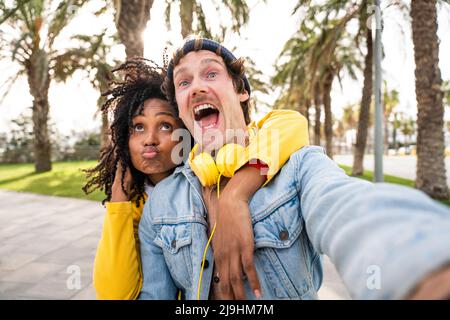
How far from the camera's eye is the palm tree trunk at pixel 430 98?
813cm

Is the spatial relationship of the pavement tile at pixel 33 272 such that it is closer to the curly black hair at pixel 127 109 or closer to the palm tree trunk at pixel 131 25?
the curly black hair at pixel 127 109

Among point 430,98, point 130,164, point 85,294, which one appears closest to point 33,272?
point 85,294

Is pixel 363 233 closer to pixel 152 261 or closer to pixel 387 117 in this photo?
pixel 152 261

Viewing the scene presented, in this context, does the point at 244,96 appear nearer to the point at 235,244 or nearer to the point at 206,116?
the point at 206,116

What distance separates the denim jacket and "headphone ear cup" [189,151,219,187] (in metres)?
0.08

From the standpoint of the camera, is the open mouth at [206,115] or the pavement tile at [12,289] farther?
the pavement tile at [12,289]

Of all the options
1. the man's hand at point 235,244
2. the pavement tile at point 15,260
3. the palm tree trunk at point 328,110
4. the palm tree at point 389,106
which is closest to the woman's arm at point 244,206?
the man's hand at point 235,244

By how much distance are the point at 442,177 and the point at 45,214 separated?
8.99 meters

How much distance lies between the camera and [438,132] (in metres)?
8.20

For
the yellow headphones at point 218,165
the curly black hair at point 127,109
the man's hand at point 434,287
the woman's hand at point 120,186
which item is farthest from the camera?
the curly black hair at point 127,109

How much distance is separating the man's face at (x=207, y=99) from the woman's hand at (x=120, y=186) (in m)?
0.36

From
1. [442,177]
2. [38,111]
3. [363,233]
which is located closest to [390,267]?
[363,233]

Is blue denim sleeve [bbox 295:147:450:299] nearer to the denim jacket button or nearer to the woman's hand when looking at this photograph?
the denim jacket button

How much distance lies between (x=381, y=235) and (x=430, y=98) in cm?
888
